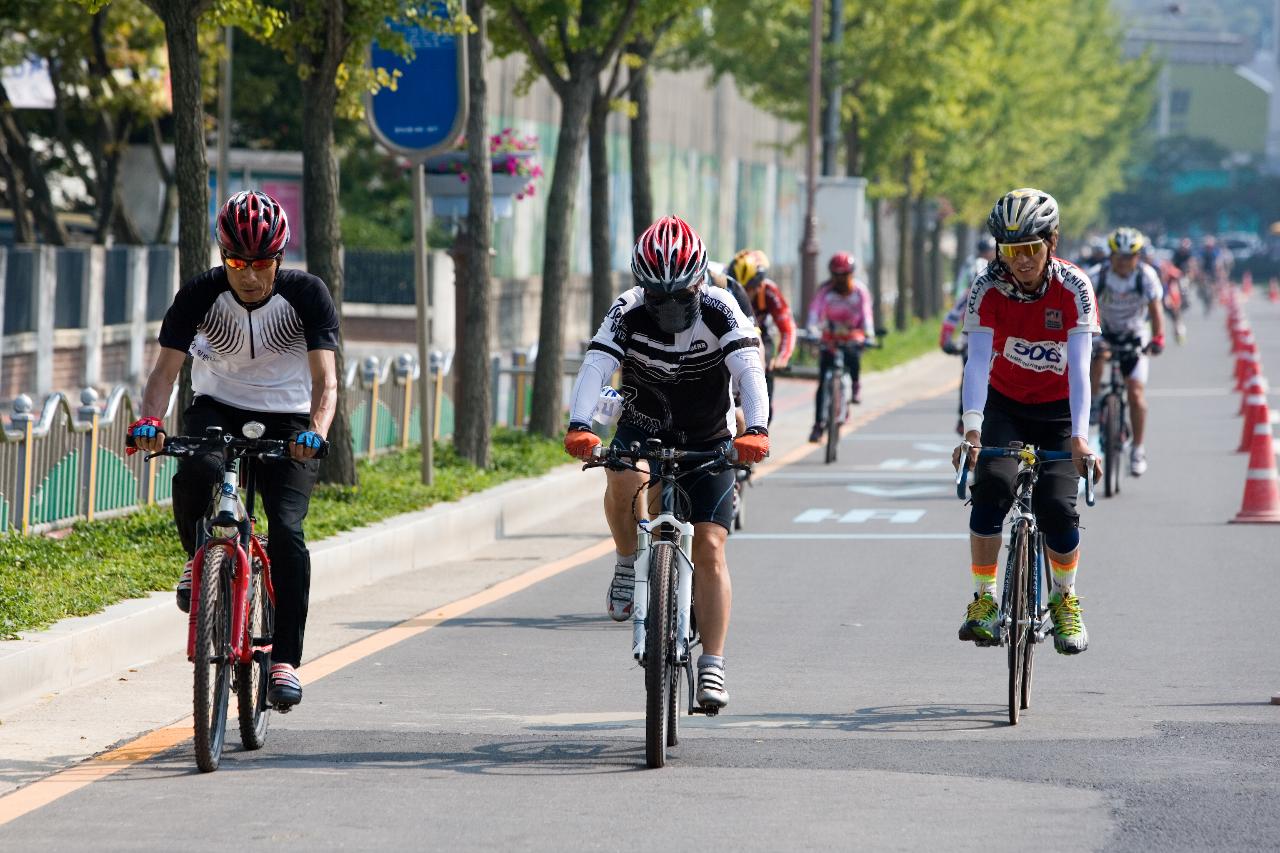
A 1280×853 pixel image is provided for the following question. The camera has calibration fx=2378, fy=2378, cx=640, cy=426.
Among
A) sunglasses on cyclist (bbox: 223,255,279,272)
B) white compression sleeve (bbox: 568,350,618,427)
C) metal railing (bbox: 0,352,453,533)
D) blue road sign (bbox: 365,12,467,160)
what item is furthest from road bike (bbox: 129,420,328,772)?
blue road sign (bbox: 365,12,467,160)

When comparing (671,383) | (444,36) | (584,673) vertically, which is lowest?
(584,673)

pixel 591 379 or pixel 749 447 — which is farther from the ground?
pixel 591 379

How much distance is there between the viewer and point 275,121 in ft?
136

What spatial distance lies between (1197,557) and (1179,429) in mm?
11057

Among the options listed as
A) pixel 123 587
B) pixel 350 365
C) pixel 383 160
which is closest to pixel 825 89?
pixel 383 160

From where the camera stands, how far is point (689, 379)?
8211mm

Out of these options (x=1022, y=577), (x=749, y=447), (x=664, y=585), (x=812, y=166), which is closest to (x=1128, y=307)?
(x=1022, y=577)

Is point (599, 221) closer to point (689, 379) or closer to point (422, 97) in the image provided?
point (422, 97)

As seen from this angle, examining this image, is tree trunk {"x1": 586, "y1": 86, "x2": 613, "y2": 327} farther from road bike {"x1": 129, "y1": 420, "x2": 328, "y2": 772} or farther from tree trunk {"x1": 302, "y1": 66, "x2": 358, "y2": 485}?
road bike {"x1": 129, "y1": 420, "x2": 328, "y2": 772}

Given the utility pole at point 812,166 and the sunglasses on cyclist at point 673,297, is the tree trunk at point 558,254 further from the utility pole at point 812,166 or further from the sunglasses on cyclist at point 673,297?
the utility pole at point 812,166

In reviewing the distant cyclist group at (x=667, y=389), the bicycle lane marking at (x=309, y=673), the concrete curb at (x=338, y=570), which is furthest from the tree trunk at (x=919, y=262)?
the distant cyclist group at (x=667, y=389)

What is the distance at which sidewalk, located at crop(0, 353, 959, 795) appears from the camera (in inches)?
324

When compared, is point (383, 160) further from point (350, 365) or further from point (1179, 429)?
point (350, 365)

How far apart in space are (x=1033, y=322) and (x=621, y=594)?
73.6 inches
